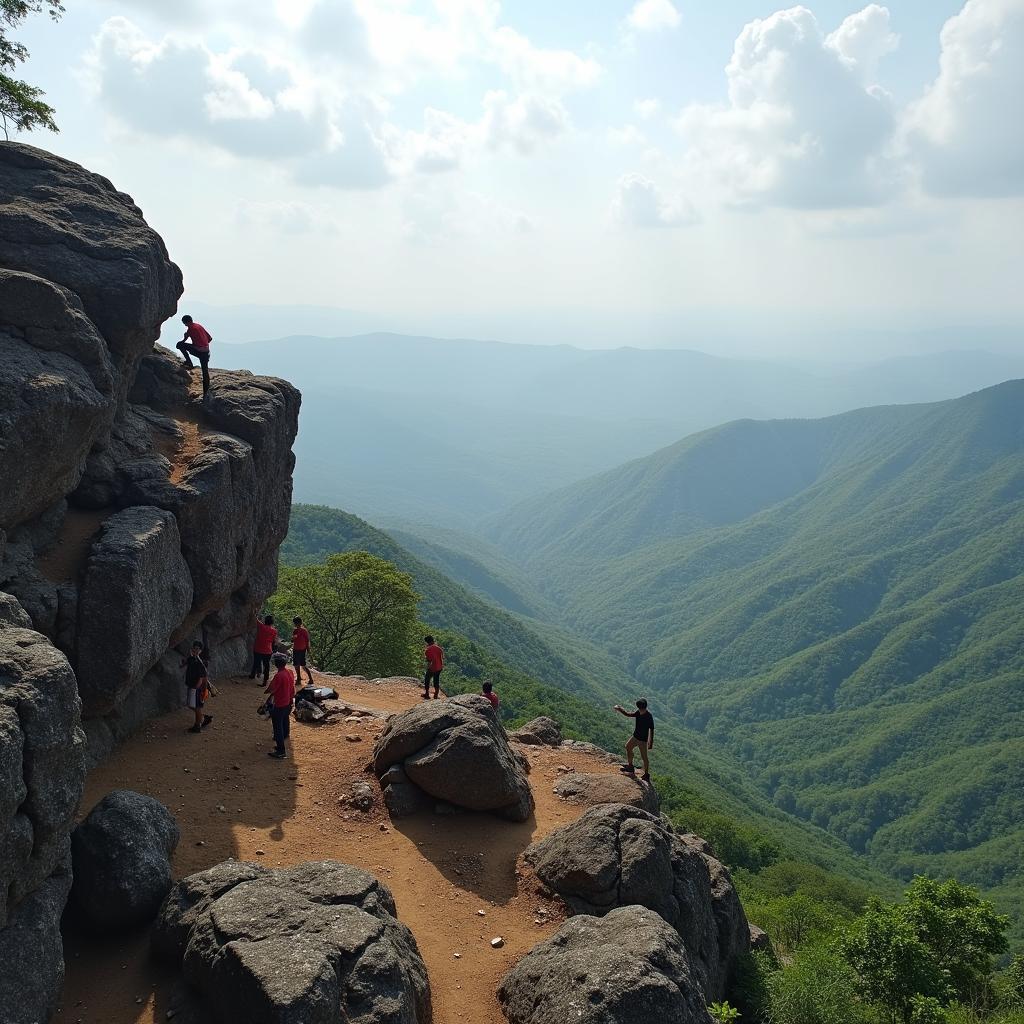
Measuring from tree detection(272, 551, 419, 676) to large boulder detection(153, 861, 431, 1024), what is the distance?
32.4 m

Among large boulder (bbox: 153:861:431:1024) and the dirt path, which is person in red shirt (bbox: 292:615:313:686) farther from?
large boulder (bbox: 153:861:431:1024)

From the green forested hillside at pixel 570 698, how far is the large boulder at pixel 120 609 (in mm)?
46964

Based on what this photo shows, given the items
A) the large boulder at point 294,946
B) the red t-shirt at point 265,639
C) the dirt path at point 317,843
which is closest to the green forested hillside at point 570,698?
the red t-shirt at point 265,639

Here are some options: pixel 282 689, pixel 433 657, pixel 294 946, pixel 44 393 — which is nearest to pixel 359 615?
pixel 433 657

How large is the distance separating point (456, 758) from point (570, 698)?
86.3 metres

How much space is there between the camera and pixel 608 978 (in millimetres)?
12141

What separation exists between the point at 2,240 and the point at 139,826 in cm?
1773

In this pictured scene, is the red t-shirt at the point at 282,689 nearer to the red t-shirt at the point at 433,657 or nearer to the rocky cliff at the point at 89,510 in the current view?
the rocky cliff at the point at 89,510

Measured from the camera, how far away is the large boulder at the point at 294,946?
33.6ft

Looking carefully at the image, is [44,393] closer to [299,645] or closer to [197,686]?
[197,686]

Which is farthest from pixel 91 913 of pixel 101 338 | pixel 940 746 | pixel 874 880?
pixel 940 746

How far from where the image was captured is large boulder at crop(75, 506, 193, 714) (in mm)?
17312

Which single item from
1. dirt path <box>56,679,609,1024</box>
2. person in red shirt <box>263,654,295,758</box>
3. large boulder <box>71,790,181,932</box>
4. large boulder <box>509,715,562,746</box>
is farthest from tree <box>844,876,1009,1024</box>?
large boulder <box>71,790,181,932</box>

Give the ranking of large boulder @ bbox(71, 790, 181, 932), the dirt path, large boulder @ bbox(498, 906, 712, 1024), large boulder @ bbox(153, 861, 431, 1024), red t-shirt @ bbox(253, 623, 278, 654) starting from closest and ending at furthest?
large boulder @ bbox(153, 861, 431, 1024), large boulder @ bbox(498, 906, 712, 1024), the dirt path, large boulder @ bbox(71, 790, 181, 932), red t-shirt @ bbox(253, 623, 278, 654)
